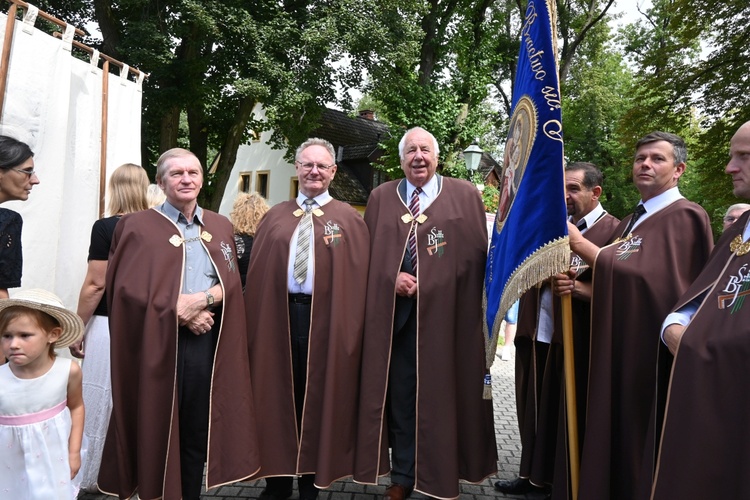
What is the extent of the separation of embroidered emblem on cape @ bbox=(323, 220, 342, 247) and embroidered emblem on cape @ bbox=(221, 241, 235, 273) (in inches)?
23.9

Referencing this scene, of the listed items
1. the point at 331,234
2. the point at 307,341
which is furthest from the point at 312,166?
the point at 307,341

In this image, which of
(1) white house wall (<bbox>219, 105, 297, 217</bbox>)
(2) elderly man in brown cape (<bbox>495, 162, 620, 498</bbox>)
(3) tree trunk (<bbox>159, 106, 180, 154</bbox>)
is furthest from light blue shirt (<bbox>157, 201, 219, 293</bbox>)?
(1) white house wall (<bbox>219, 105, 297, 217</bbox>)

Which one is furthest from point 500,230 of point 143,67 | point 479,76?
point 479,76

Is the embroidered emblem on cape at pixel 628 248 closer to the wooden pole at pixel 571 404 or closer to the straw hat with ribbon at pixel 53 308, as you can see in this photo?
the wooden pole at pixel 571 404

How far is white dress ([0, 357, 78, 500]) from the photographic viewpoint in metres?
2.74

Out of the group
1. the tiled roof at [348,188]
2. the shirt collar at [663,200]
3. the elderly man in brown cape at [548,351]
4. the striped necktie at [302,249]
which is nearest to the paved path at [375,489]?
the elderly man in brown cape at [548,351]

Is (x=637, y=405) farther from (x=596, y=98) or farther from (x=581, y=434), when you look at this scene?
(x=596, y=98)

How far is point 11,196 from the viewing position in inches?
119

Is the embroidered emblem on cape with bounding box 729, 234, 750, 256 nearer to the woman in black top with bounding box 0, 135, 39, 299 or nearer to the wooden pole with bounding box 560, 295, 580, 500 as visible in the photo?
the wooden pole with bounding box 560, 295, 580, 500

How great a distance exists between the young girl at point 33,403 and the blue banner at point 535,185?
→ 221cm

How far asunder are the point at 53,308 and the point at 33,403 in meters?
0.45

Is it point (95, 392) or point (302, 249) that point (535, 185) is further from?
point (95, 392)

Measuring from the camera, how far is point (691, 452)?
240 cm

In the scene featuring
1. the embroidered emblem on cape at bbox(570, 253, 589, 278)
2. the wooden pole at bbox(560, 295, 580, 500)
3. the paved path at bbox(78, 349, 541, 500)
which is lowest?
the paved path at bbox(78, 349, 541, 500)
